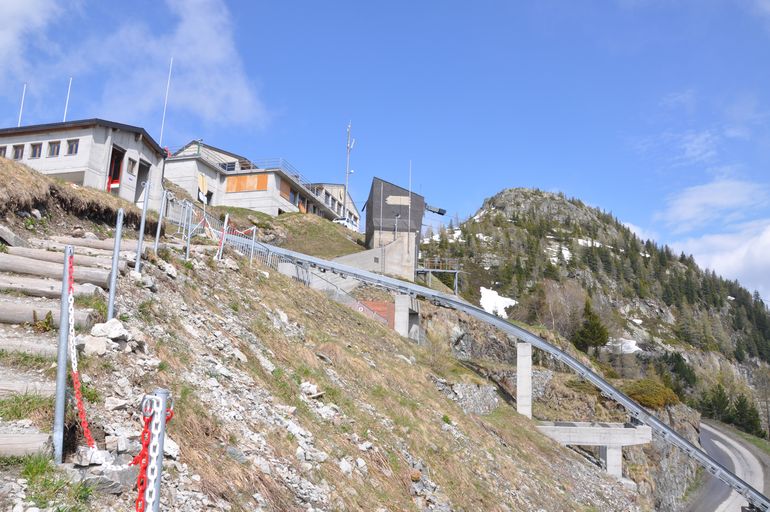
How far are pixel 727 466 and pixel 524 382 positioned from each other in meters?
27.9

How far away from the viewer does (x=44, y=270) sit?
10.8 meters

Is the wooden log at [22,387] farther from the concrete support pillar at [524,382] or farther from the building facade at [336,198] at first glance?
the building facade at [336,198]

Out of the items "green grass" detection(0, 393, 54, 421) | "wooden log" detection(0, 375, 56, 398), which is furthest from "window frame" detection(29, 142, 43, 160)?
"green grass" detection(0, 393, 54, 421)

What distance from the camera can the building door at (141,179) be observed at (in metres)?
29.8

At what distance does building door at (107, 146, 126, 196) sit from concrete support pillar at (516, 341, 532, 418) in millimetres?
24491

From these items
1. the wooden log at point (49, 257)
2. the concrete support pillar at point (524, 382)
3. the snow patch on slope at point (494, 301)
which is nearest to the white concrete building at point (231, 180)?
the concrete support pillar at point (524, 382)

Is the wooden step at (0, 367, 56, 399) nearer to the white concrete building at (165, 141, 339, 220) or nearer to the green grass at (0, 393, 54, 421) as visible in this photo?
the green grass at (0, 393, 54, 421)

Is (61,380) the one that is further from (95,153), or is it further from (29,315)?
(95,153)

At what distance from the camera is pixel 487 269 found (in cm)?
14775

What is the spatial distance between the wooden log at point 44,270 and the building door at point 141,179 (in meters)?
19.7

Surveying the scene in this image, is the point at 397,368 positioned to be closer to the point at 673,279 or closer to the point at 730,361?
the point at 730,361

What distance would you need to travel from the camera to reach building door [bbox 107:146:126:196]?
2900 cm

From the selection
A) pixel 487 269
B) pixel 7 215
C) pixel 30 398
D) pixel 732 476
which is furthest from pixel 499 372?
pixel 487 269

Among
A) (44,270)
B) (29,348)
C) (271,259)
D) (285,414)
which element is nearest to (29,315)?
(29,348)
